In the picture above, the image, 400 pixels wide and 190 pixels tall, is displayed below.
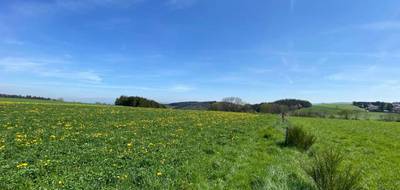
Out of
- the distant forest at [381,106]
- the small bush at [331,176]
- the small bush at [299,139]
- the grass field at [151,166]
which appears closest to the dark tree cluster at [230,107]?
the distant forest at [381,106]

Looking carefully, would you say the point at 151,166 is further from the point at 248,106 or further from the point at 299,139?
the point at 248,106

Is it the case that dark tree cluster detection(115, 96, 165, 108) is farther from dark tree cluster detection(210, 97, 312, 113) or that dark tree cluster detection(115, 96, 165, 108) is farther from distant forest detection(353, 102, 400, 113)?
distant forest detection(353, 102, 400, 113)

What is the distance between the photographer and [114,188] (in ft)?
21.0

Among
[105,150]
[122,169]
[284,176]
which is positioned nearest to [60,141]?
[105,150]

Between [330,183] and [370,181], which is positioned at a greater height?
[330,183]

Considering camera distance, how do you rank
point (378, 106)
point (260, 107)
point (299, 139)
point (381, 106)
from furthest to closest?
point (378, 106)
point (381, 106)
point (260, 107)
point (299, 139)

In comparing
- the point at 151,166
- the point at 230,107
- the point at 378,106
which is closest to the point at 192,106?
the point at 230,107

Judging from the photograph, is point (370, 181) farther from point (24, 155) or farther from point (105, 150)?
point (24, 155)

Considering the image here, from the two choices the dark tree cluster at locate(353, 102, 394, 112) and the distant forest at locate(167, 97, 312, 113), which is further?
the dark tree cluster at locate(353, 102, 394, 112)

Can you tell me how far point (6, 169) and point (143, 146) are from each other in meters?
5.12

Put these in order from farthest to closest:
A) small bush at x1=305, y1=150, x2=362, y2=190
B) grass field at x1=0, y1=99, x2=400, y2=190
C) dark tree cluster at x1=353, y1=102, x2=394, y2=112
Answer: dark tree cluster at x1=353, y1=102, x2=394, y2=112, grass field at x1=0, y1=99, x2=400, y2=190, small bush at x1=305, y1=150, x2=362, y2=190

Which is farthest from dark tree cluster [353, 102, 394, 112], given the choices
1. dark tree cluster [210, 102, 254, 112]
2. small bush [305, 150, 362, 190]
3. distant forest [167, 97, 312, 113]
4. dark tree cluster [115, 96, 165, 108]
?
small bush [305, 150, 362, 190]

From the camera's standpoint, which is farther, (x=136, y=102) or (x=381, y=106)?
(x=381, y=106)

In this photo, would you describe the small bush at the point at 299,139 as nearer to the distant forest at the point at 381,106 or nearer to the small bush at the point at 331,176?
the small bush at the point at 331,176
